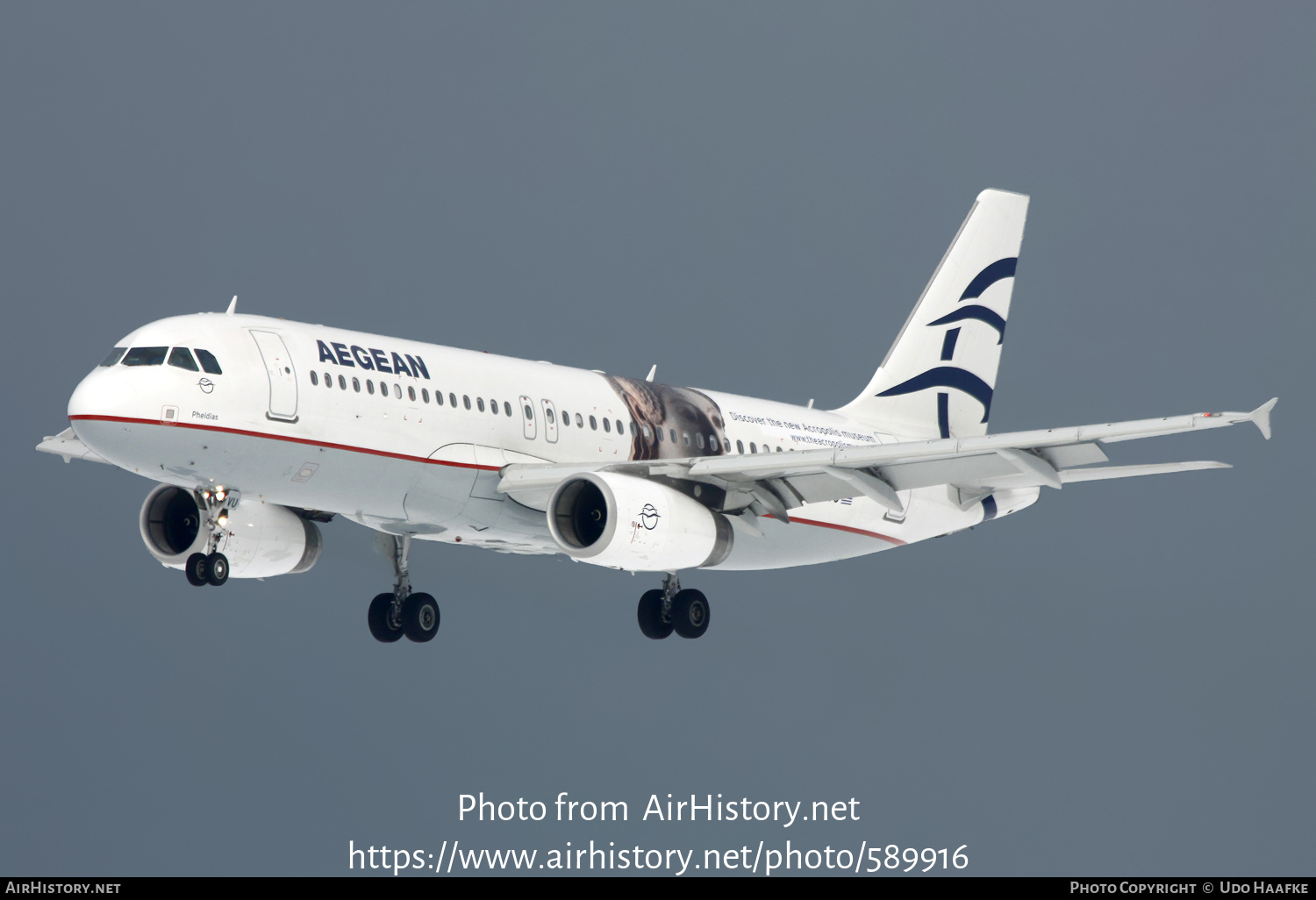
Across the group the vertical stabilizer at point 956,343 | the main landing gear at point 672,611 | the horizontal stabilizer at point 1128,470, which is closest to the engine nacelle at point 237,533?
the main landing gear at point 672,611

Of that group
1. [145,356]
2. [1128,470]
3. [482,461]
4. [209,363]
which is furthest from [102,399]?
[1128,470]

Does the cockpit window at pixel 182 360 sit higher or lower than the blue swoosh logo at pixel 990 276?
lower

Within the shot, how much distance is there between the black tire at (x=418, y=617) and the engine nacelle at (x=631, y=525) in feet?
19.5

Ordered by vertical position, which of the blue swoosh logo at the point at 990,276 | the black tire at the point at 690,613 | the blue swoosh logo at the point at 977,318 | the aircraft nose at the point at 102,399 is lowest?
the aircraft nose at the point at 102,399

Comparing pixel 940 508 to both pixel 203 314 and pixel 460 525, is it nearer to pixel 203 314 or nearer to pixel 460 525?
pixel 460 525

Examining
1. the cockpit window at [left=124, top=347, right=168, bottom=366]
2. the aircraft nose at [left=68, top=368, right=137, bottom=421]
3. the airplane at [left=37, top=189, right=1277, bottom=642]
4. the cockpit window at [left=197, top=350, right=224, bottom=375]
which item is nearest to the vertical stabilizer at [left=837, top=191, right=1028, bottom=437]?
the airplane at [left=37, top=189, right=1277, bottom=642]

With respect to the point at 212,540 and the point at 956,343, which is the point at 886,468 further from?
the point at 212,540

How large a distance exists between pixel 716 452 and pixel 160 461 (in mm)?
13333

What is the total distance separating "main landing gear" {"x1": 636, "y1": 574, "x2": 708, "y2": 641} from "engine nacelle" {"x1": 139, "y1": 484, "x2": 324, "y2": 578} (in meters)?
7.80

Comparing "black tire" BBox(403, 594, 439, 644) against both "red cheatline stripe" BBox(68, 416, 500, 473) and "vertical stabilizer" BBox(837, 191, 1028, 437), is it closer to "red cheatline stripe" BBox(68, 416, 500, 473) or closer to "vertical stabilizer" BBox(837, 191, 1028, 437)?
"red cheatline stripe" BBox(68, 416, 500, 473)

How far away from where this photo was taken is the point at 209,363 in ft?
106

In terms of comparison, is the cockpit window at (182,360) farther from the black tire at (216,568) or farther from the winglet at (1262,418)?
the winglet at (1262,418)

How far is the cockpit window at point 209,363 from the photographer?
105 feet

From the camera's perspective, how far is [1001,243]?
48.9 m
